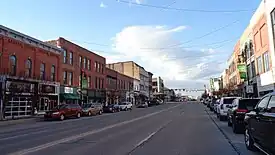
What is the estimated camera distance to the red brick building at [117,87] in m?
59.4

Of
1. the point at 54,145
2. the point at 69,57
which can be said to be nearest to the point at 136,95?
the point at 69,57

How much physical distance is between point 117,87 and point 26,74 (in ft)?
113

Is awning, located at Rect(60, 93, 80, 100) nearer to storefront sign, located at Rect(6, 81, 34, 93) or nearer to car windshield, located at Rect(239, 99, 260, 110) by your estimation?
storefront sign, located at Rect(6, 81, 34, 93)

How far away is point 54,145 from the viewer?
10578mm

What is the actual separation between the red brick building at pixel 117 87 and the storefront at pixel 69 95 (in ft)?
41.1

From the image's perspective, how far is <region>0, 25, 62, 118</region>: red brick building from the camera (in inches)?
1166

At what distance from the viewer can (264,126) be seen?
7.26 metres

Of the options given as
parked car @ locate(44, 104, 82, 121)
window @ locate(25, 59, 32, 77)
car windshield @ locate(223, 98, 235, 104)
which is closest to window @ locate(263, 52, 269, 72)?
car windshield @ locate(223, 98, 235, 104)

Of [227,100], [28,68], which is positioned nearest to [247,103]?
[227,100]

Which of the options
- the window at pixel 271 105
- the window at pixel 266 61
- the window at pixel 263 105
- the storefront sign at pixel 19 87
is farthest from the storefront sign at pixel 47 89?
the window at pixel 271 105

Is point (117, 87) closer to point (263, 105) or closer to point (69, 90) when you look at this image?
point (69, 90)

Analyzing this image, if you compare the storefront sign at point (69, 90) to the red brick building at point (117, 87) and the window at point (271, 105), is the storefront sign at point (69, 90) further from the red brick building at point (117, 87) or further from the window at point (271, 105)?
the window at point (271, 105)

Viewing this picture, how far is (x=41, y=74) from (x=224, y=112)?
23.7 metres

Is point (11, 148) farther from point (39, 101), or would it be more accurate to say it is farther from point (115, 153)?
point (39, 101)
